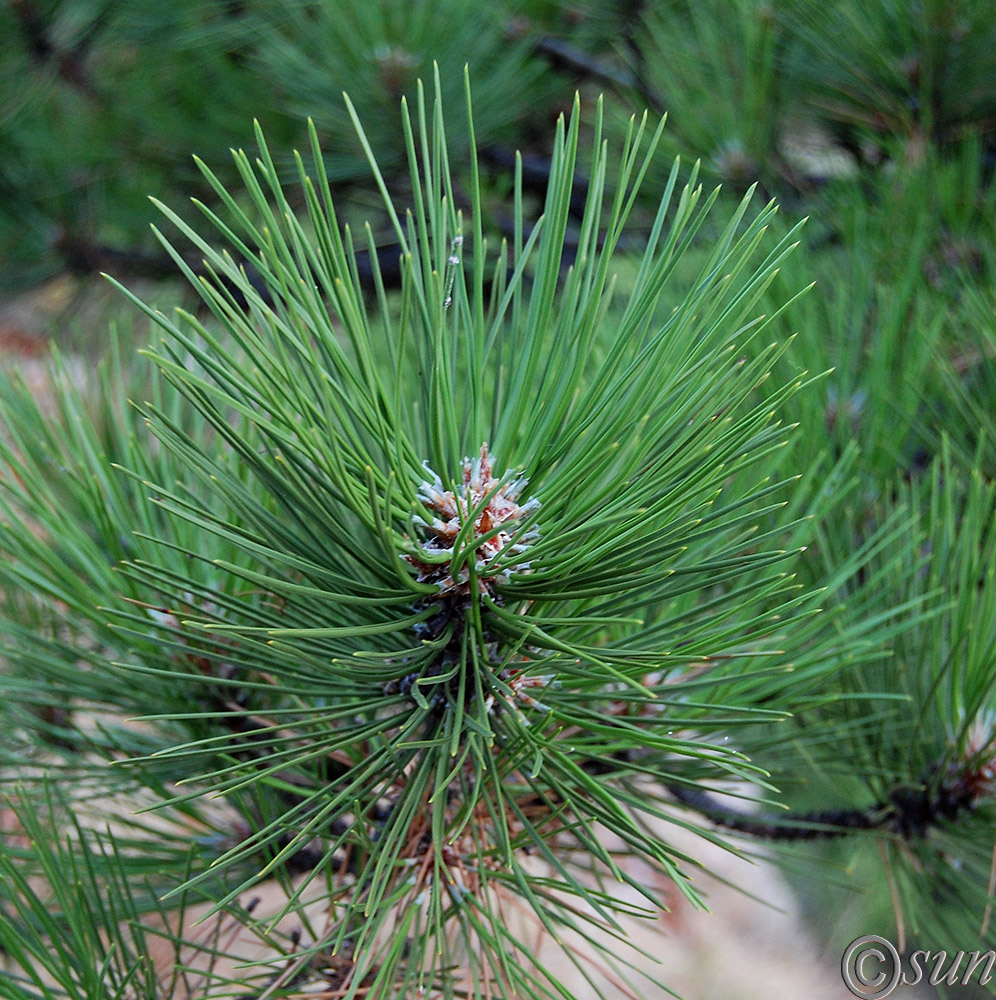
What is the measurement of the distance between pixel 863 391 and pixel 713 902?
2384 mm

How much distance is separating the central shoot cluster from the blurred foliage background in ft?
0.42

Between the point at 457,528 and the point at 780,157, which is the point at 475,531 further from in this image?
the point at 780,157

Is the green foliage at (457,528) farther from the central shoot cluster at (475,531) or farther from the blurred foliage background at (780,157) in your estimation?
the blurred foliage background at (780,157)

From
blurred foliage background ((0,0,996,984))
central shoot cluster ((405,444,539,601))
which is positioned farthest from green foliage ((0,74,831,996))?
blurred foliage background ((0,0,996,984))

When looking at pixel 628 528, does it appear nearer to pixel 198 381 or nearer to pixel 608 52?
pixel 198 381

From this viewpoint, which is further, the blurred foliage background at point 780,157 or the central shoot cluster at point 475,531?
the blurred foliage background at point 780,157

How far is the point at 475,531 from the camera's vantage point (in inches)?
9.9

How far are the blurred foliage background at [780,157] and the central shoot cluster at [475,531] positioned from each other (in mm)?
129

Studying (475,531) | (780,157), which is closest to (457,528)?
(475,531)

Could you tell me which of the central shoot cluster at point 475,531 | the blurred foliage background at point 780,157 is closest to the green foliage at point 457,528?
the central shoot cluster at point 475,531

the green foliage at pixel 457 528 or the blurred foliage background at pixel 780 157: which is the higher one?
the blurred foliage background at pixel 780 157

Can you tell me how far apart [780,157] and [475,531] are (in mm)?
584

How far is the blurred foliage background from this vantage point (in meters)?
0.39

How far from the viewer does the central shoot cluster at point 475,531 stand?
25 centimetres
